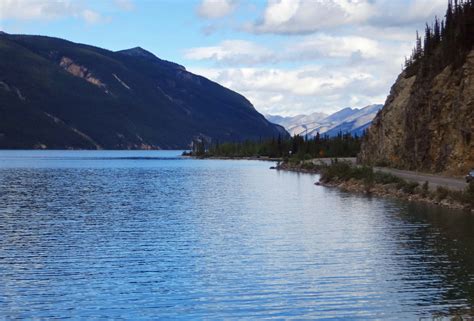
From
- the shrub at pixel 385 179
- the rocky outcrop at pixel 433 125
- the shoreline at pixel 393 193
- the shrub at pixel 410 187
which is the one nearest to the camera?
the shoreline at pixel 393 193

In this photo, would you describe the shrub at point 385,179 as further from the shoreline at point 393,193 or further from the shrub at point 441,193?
the shrub at point 441,193

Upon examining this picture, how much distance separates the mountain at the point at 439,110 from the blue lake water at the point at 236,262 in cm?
1708

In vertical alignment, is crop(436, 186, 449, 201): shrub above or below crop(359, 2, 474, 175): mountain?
below

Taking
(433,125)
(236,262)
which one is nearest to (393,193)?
(433,125)

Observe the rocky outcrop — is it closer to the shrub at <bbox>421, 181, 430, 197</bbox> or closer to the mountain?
the mountain

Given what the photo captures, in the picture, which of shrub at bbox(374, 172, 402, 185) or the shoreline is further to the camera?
shrub at bbox(374, 172, 402, 185)

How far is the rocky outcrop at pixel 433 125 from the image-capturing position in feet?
240

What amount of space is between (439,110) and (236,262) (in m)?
53.7

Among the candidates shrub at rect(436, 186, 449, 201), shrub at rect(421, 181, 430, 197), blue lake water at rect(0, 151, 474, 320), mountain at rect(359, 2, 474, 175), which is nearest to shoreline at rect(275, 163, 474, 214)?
shrub at rect(421, 181, 430, 197)

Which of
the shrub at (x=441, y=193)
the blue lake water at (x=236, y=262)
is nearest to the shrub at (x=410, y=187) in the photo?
the shrub at (x=441, y=193)

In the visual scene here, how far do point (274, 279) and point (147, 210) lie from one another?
32.8 meters

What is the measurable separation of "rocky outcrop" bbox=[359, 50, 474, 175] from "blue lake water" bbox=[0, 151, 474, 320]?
53.4ft

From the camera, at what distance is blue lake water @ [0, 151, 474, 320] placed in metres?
24.2

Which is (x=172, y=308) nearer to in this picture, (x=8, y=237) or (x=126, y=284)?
(x=126, y=284)
